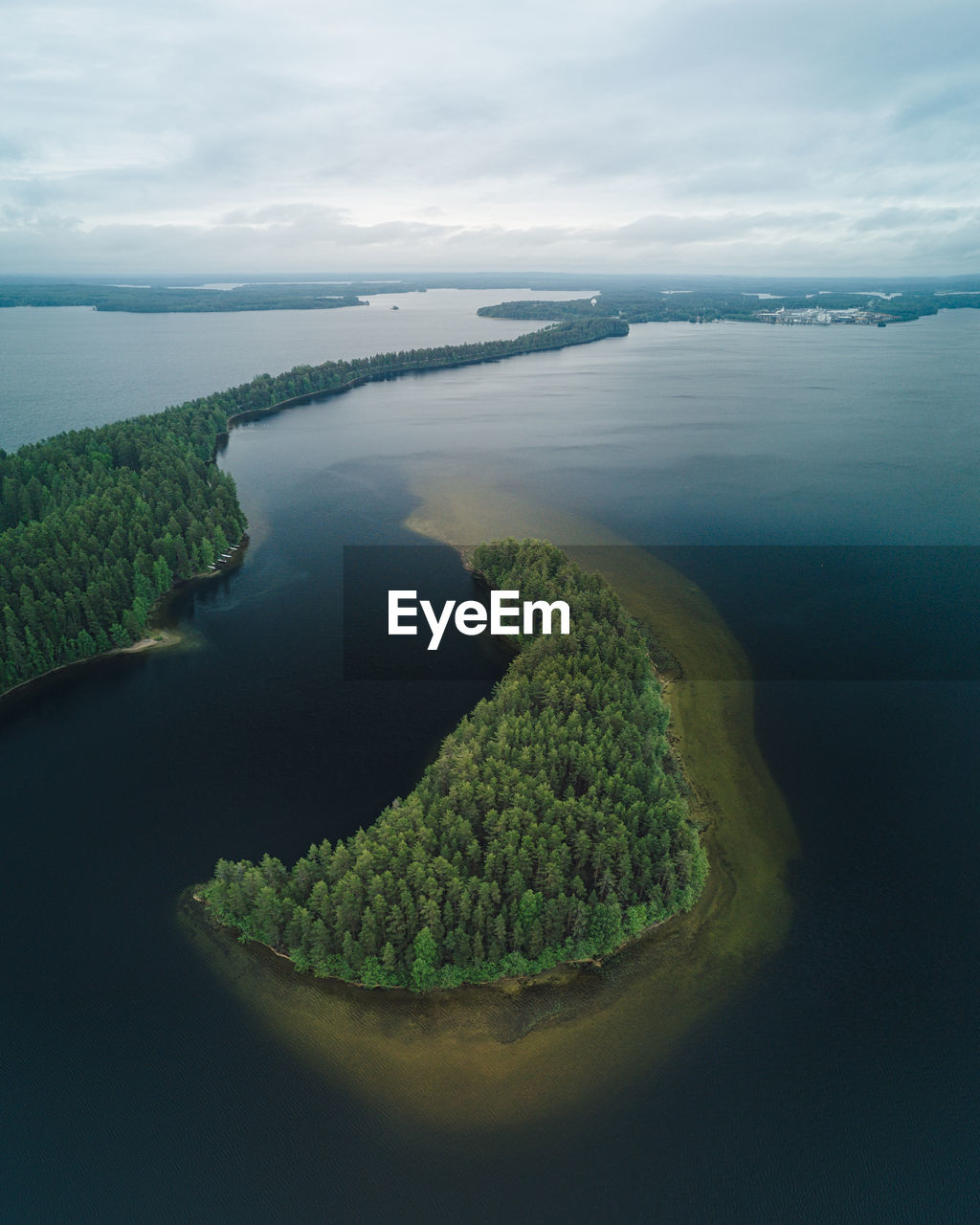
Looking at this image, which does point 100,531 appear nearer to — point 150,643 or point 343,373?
point 150,643

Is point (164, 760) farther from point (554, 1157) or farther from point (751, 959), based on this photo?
point (751, 959)

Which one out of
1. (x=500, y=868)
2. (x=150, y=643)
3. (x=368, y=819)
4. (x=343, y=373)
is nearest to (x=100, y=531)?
(x=150, y=643)

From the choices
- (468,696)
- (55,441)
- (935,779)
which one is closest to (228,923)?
(468,696)

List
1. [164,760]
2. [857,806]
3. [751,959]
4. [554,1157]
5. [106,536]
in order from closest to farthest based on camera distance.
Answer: [554,1157]
[751,959]
[857,806]
[164,760]
[106,536]

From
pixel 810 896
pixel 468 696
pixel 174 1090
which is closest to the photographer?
pixel 174 1090

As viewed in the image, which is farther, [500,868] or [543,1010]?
[500,868]

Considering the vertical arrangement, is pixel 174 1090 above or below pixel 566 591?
below

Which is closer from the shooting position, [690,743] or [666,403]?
[690,743]
